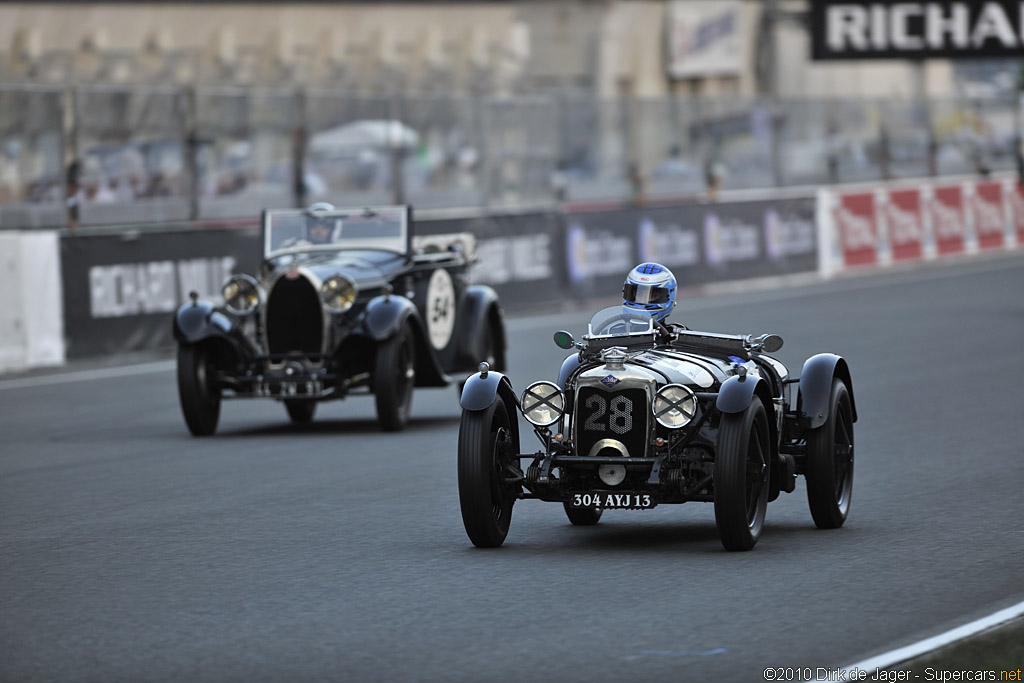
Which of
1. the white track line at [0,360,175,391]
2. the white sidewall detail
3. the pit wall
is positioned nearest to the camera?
the white sidewall detail

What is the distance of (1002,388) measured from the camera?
14.8 m

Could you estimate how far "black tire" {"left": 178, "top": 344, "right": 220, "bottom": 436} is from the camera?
41.0 ft

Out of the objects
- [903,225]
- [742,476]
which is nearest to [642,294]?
[742,476]

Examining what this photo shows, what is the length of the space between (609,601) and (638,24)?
5097cm

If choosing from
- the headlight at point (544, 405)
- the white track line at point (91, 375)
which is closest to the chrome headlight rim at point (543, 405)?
the headlight at point (544, 405)

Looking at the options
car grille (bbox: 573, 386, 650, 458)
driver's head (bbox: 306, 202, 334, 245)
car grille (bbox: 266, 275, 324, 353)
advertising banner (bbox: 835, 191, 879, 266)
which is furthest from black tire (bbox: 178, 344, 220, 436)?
advertising banner (bbox: 835, 191, 879, 266)

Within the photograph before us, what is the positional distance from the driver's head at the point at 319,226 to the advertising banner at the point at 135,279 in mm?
4701

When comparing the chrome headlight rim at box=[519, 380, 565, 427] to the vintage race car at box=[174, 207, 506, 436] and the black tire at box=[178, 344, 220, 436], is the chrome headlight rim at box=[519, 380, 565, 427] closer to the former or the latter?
the vintage race car at box=[174, 207, 506, 436]

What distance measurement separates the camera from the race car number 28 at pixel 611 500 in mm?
7762

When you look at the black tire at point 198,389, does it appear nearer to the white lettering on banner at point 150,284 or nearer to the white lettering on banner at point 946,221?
the white lettering on banner at point 150,284

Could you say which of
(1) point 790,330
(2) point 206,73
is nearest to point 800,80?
(2) point 206,73

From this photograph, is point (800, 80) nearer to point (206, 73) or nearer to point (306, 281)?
point (206, 73)

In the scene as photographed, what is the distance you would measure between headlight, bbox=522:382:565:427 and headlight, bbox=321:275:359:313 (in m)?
4.98

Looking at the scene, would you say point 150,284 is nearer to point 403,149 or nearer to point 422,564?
point 403,149
